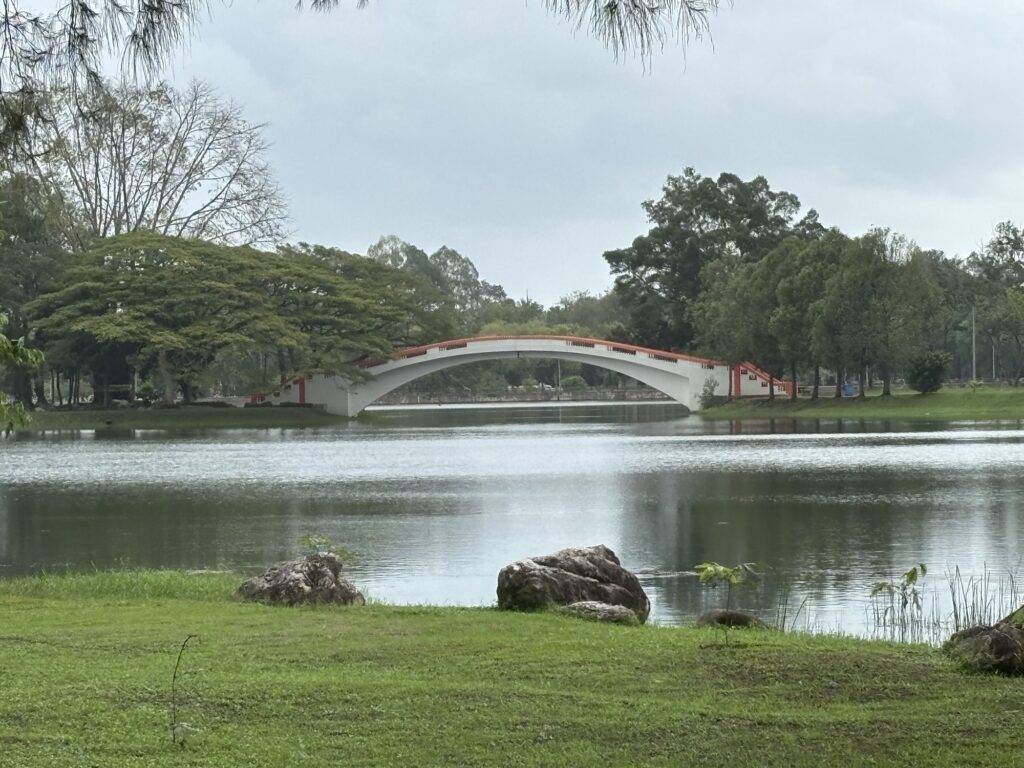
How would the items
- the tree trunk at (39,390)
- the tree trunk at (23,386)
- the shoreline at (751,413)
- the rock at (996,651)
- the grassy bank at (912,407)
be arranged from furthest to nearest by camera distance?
the tree trunk at (39,390), the tree trunk at (23,386), the shoreline at (751,413), the grassy bank at (912,407), the rock at (996,651)

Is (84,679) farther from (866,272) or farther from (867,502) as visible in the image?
(866,272)

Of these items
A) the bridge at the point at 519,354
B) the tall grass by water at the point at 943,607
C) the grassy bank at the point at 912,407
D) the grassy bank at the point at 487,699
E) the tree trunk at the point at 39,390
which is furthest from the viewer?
the bridge at the point at 519,354

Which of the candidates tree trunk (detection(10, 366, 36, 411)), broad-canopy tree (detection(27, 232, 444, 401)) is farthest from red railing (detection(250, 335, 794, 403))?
tree trunk (detection(10, 366, 36, 411))

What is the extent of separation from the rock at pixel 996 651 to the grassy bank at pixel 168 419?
40625 mm

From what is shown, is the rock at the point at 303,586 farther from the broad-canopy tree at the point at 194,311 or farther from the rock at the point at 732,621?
the broad-canopy tree at the point at 194,311

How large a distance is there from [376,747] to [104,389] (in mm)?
47029

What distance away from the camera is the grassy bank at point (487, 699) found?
13.4 ft

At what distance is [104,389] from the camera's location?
48.7 metres

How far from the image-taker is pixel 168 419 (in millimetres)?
45000

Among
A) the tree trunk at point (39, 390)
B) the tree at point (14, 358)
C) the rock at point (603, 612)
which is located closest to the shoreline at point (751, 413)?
the tree trunk at point (39, 390)

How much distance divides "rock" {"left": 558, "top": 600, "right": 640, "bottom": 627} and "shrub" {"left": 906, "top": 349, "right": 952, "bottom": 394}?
36.5m

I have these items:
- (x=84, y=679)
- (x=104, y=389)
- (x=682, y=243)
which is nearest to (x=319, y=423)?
(x=104, y=389)

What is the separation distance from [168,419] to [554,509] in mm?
30932

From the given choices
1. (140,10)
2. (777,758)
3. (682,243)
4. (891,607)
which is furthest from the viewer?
(682,243)
